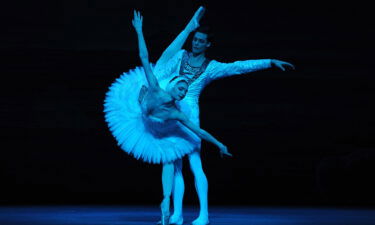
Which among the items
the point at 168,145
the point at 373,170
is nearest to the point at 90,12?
the point at 168,145

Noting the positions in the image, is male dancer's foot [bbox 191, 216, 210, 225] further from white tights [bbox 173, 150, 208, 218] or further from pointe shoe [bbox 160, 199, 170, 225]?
pointe shoe [bbox 160, 199, 170, 225]

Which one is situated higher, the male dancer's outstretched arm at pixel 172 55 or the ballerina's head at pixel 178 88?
the male dancer's outstretched arm at pixel 172 55

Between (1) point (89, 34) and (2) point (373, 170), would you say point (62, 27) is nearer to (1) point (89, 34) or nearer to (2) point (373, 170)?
(1) point (89, 34)

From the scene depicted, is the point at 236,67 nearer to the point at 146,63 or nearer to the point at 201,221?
the point at 146,63

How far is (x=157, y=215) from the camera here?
5082mm

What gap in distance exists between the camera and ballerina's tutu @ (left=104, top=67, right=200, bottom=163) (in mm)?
4242

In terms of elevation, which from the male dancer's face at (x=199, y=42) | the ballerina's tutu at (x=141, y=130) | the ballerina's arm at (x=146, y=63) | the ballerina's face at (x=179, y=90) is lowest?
the ballerina's tutu at (x=141, y=130)

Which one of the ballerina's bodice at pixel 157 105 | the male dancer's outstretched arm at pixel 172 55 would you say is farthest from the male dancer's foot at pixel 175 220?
the male dancer's outstretched arm at pixel 172 55

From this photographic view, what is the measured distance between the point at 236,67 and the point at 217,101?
1.45 m

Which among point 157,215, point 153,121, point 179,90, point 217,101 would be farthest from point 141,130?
point 217,101

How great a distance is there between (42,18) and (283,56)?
1.95 meters

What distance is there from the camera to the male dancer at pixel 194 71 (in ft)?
14.4

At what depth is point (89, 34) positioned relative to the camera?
5.81 metres

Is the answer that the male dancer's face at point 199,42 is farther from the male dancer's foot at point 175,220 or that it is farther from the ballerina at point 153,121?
the male dancer's foot at point 175,220
